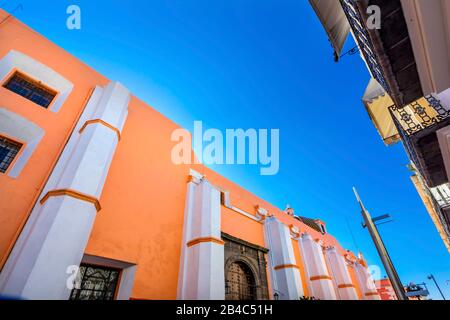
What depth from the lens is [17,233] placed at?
5.10 meters

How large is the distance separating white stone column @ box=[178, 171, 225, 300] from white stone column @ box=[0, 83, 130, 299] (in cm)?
377

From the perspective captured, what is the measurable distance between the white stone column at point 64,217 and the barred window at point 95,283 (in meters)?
1.56

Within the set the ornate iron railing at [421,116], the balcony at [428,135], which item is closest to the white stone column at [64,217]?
the ornate iron railing at [421,116]

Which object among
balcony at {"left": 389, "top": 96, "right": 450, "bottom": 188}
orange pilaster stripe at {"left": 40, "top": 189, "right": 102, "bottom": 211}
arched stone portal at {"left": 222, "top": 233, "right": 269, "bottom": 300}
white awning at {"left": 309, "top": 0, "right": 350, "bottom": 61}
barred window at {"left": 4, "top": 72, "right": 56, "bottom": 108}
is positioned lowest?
arched stone portal at {"left": 222, "top": 233, "right": 269, "bottom": 300}

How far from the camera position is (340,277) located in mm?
16297

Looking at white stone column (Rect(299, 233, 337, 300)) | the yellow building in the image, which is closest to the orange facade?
the yellow building

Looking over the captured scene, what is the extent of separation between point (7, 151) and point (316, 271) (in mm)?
15682

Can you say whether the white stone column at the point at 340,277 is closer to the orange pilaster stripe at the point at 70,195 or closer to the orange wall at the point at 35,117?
the orange pilaster stripe at the point at 70,195

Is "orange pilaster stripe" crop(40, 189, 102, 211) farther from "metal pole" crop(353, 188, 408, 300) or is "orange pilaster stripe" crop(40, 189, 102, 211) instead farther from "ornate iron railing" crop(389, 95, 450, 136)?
"ornate iron railing" crop(389, 95, 450, 136)

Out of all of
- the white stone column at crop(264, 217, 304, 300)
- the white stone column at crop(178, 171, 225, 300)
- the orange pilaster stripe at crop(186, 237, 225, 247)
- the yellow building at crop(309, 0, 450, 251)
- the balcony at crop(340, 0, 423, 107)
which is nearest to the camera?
the yellow building at crop(309, 0, 450, 251)

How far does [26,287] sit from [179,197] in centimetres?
569

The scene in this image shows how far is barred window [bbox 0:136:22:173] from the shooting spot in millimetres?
5802

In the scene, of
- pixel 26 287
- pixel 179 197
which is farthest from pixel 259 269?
pixel 26 287

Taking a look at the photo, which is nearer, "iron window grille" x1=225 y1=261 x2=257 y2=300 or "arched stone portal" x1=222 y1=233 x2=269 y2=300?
"iron window grille" x1=225 y1=261 x2=257 y2=300
